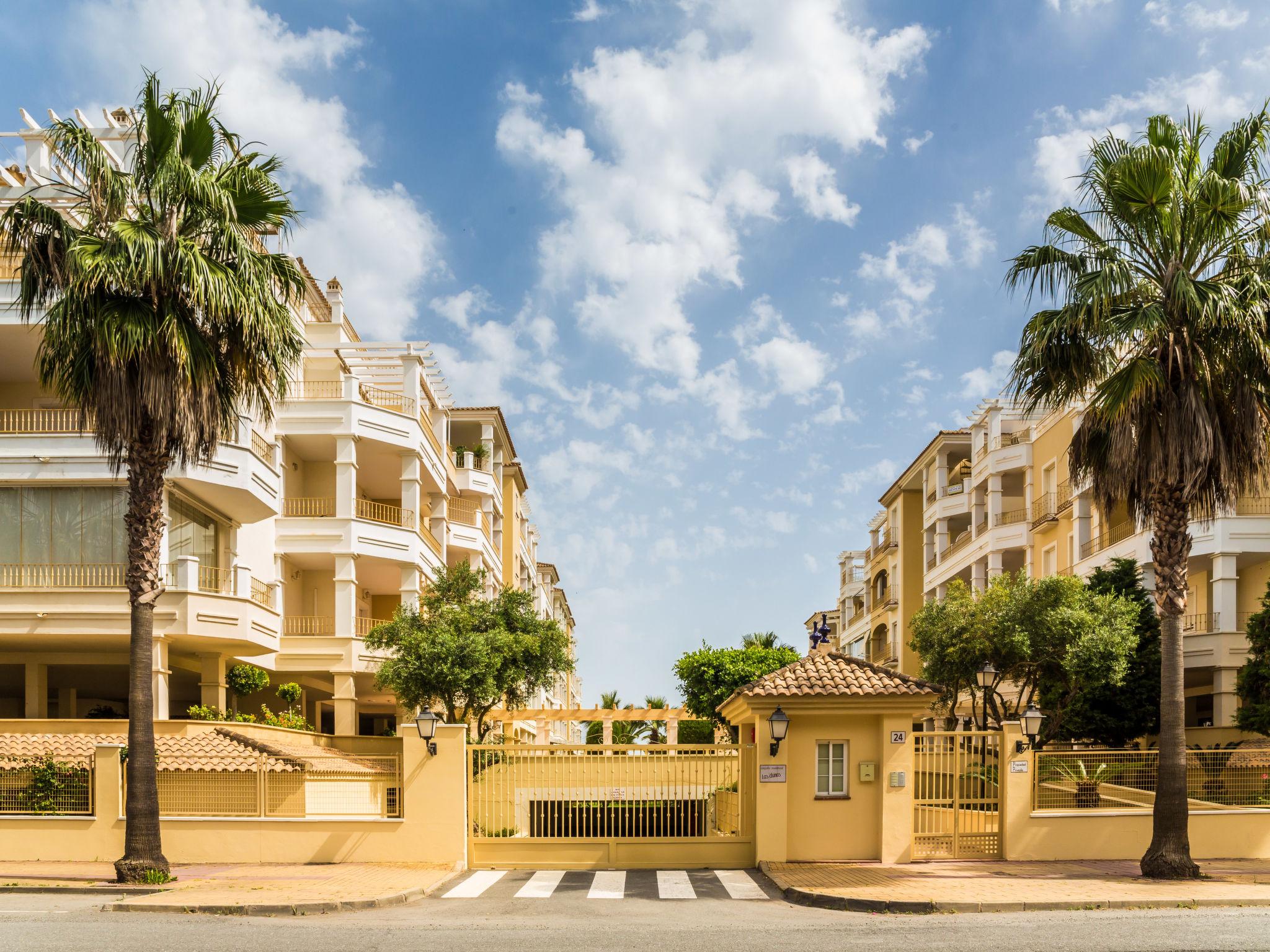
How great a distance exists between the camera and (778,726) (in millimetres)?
18578

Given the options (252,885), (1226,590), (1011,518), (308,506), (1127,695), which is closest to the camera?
(252,885)

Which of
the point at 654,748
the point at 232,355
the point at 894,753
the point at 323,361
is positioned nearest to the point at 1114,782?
the point at 894,753

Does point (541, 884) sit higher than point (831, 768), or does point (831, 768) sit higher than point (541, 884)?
point (831, 768)

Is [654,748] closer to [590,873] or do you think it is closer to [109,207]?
[590,873]

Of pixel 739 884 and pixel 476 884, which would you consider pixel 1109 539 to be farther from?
pixel 476 884

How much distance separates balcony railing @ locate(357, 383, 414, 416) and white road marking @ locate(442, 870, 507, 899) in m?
21.8

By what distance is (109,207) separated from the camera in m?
17.9

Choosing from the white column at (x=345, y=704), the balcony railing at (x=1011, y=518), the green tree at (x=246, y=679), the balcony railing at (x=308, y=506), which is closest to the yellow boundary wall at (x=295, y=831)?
the green tree at (x=246, y=679)

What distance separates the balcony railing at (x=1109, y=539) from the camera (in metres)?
37.9

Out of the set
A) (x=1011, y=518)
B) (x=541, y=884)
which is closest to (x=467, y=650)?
(x=541, y=884)

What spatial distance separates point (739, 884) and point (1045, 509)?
30.6 m

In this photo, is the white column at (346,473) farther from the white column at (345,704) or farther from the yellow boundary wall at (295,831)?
the yellow boundary wall at (295,831)

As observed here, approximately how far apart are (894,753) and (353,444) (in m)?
22.2

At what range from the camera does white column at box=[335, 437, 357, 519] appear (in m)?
36.4
